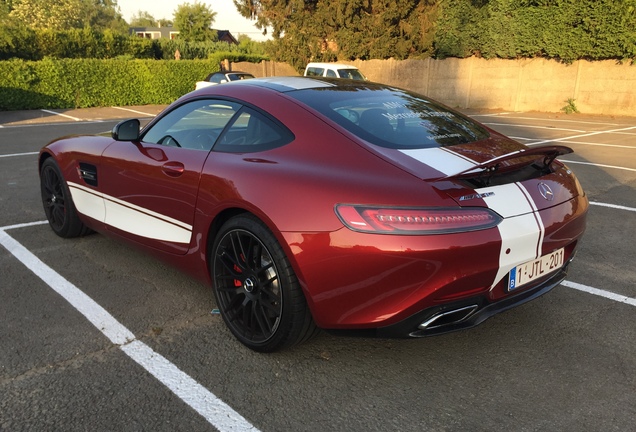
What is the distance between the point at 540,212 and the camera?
2504 mm

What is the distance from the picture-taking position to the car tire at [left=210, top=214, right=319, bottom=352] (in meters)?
2.52

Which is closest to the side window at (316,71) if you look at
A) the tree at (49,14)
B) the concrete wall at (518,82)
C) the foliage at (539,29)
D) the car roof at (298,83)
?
the concrete wall at (518,82)

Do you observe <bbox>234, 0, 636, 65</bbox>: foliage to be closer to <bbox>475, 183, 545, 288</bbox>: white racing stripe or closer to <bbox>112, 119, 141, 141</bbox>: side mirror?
<bbox>475, 183, 545, 288</bbox>: white racing stripe

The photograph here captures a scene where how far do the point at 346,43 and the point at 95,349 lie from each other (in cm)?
2456

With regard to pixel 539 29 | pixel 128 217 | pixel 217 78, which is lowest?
pixel 128 217

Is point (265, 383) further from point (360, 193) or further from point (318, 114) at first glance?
point (318, 114)

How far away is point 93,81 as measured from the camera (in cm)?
1909

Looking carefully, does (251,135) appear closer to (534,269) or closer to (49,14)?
(534,269)

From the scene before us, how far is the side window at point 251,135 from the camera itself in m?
2.83

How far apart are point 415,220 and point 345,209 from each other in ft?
1.03

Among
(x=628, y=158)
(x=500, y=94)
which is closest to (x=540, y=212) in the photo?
(x=628, y=158)

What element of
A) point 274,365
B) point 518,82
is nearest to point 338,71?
point 518,82

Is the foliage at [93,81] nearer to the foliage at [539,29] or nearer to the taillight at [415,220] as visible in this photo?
the foliage at [539,29]

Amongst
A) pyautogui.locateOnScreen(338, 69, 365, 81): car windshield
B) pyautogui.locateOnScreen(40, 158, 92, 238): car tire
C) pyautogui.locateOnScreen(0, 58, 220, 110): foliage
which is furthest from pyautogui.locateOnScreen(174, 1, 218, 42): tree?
pyautogui.locateOnScreen(40, 158, 92, 238): car tire
